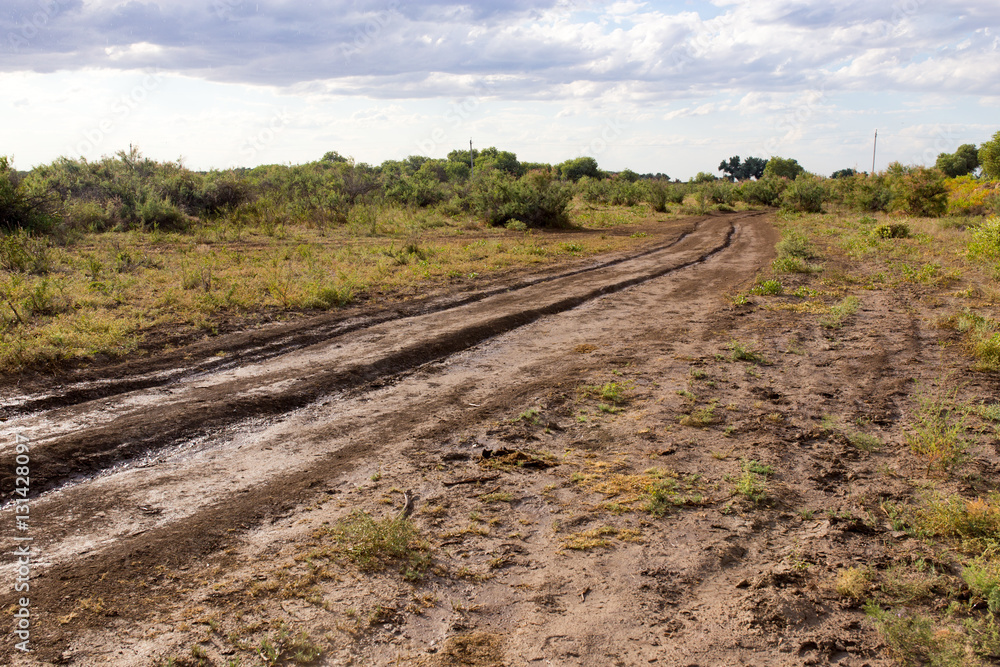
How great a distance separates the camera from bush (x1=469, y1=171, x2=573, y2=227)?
2689 cm

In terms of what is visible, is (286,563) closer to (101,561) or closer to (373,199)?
(101,561)

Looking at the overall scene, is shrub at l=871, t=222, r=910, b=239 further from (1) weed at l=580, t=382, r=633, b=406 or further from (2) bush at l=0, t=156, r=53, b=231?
(2) bush at l=0, t=156, r=53, b=231

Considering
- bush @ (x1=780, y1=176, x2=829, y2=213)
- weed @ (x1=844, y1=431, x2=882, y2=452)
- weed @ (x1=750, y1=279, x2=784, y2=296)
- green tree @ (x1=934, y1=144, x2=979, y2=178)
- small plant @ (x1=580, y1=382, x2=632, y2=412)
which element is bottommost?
weed @ (x1=844, y1=431, x2=882, y2=452)

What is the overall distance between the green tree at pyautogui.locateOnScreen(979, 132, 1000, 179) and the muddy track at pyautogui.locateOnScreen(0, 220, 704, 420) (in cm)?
3838

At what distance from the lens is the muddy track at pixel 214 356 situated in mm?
6520

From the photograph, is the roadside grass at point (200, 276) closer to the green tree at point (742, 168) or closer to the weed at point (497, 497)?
the weed at point (497, 497)

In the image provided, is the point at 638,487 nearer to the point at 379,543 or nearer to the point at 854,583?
the point at 854,583

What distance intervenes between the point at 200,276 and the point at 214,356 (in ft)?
16.1

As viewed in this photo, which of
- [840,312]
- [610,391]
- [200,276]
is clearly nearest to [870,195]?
[840,312]

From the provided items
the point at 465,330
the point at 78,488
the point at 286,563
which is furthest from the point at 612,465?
the point at 465,330

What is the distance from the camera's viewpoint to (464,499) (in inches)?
184

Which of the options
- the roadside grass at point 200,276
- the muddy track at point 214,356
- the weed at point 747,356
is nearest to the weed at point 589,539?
the weed at point 747,356

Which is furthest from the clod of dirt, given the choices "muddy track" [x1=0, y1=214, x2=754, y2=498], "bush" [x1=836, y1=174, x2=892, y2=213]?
"bush" [x1=836, y1=174, x2=892, y2=213]

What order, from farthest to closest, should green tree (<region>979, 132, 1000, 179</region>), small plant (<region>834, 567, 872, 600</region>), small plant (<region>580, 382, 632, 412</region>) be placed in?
1. green tree (<region>979, 132, 1000, 179</region>)
2. small plant (<region>580, 382, 632, 412</region>)
3. small plant (<region>834, 567, 872, 600</region>)
